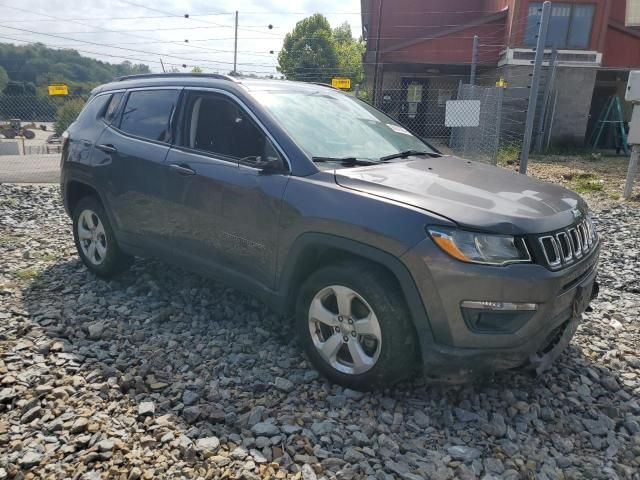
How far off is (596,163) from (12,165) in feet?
55.4

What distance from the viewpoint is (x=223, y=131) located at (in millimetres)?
3549

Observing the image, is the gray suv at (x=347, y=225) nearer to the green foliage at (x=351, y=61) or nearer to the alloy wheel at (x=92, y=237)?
the alloy wheel at (x=92, y=237)

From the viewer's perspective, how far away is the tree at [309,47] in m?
51.4

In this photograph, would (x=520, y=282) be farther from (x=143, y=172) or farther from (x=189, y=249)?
(x=143, y=172)

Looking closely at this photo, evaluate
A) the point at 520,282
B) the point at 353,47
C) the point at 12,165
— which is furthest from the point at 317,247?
the point at 353,47

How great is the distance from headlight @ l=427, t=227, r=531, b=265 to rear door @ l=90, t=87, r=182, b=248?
221 centimetres

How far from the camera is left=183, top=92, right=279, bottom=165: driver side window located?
3303 millimetres

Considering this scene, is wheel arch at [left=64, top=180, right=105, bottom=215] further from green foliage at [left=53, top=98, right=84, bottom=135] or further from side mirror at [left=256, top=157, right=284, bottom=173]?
green foliage at [left=53, top=98, right=84, bottom=135]

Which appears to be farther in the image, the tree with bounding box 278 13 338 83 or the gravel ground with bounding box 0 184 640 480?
the tree with bounding box 278 13 338 83

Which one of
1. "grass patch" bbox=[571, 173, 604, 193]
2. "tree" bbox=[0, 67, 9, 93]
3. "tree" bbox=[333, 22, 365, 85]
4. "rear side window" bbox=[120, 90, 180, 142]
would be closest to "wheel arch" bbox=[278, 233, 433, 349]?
"rear side window" bbox=[120, 90, 180, 142]

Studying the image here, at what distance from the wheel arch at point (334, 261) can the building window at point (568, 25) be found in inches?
735

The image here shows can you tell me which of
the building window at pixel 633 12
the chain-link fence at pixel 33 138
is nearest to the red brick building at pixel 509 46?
the building window at pixel 633 12

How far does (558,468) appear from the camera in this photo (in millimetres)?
2438

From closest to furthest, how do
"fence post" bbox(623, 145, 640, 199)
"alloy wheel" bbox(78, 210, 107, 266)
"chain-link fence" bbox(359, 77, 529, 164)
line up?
"alloy wheel" bbox(78, 210, 107, 266), "fence post" bbox(623, 145, 640, 199), "chain-link fence" bbox(359, 77, 529, 164)
